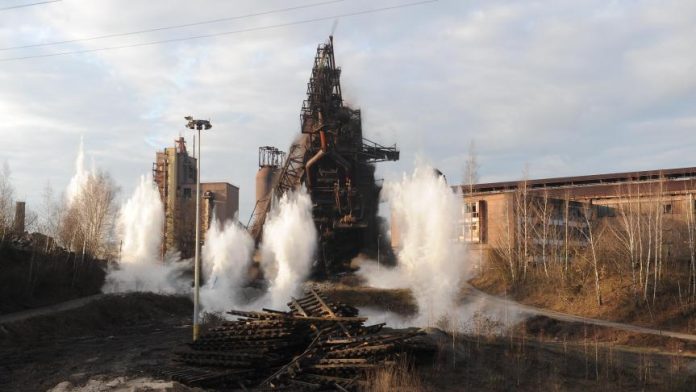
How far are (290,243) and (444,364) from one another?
3449 centimetres

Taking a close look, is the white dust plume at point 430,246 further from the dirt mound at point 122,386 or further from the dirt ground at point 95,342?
the dirt mound at point 122,386

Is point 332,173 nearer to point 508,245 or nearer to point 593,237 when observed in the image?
point 508,245

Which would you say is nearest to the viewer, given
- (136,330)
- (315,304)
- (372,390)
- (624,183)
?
(372,390)

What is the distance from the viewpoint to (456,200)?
48094mm

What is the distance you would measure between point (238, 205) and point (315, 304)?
3030 inches

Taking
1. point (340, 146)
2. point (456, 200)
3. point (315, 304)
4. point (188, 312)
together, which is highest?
point (340, 146)

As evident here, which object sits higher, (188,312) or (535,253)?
(535,253)

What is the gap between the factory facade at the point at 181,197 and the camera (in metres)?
71.1

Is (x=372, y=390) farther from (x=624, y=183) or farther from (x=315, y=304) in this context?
(x=624, y=183)

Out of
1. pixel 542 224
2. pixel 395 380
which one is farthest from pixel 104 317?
pixel 542 224

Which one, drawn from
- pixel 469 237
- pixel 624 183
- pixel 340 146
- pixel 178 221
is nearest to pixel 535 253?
pixel 469 237

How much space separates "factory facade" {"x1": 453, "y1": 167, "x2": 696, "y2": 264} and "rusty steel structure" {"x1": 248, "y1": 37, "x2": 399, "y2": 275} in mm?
9039

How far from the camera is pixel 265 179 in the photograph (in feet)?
237

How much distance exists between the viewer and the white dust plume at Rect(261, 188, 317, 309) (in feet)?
167
